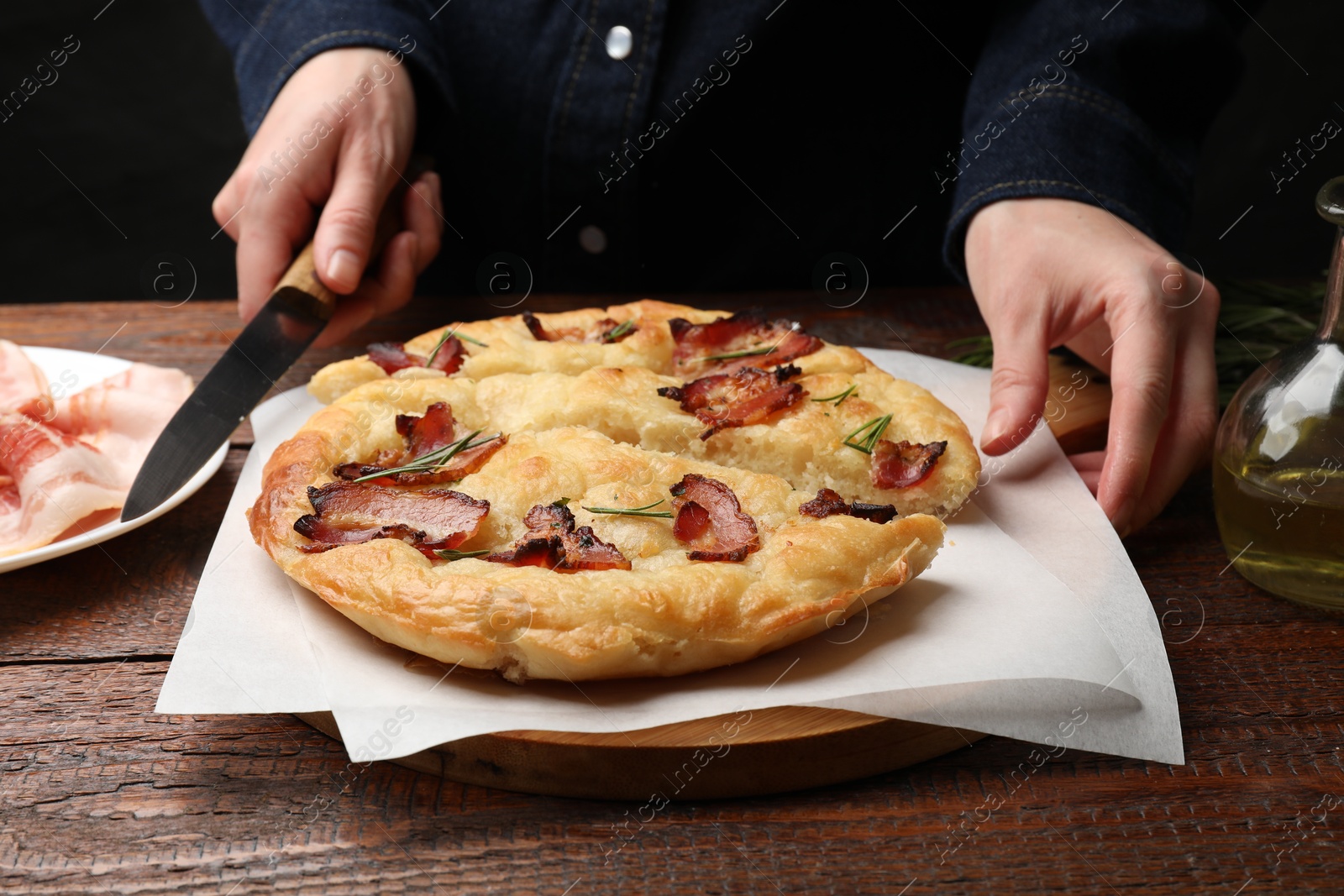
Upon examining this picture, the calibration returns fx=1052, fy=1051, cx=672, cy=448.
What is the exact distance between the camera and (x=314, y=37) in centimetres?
409

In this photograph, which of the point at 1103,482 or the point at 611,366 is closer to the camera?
the point at 1103,482

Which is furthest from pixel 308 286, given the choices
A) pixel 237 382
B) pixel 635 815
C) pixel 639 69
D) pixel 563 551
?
pixel 635 815

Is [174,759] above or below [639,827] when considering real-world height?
above

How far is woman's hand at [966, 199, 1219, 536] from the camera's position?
9.44 feet

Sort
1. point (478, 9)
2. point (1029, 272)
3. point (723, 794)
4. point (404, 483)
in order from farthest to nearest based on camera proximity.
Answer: point (478, 9), point (1029, 272), point (404, 483), point (723, 794)

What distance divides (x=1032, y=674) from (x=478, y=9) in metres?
3.63

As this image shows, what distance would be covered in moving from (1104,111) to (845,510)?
199 centimetres

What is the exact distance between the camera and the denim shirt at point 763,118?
3689mm

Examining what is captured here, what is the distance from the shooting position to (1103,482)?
2852 mm

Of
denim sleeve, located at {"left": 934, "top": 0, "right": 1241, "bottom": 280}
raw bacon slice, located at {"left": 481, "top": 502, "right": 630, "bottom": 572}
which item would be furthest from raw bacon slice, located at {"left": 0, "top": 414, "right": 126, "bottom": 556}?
denim sleeve, located at {"left": 934, "top": 0, "right": 1241, "bottom": 280}

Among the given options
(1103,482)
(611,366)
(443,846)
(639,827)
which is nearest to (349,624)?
(443,846)

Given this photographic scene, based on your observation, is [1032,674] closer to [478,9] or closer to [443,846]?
[443,846]

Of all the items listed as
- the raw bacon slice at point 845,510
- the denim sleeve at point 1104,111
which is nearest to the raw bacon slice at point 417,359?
the raw bacon slice at point 845,510

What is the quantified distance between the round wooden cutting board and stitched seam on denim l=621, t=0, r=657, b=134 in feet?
9.32
